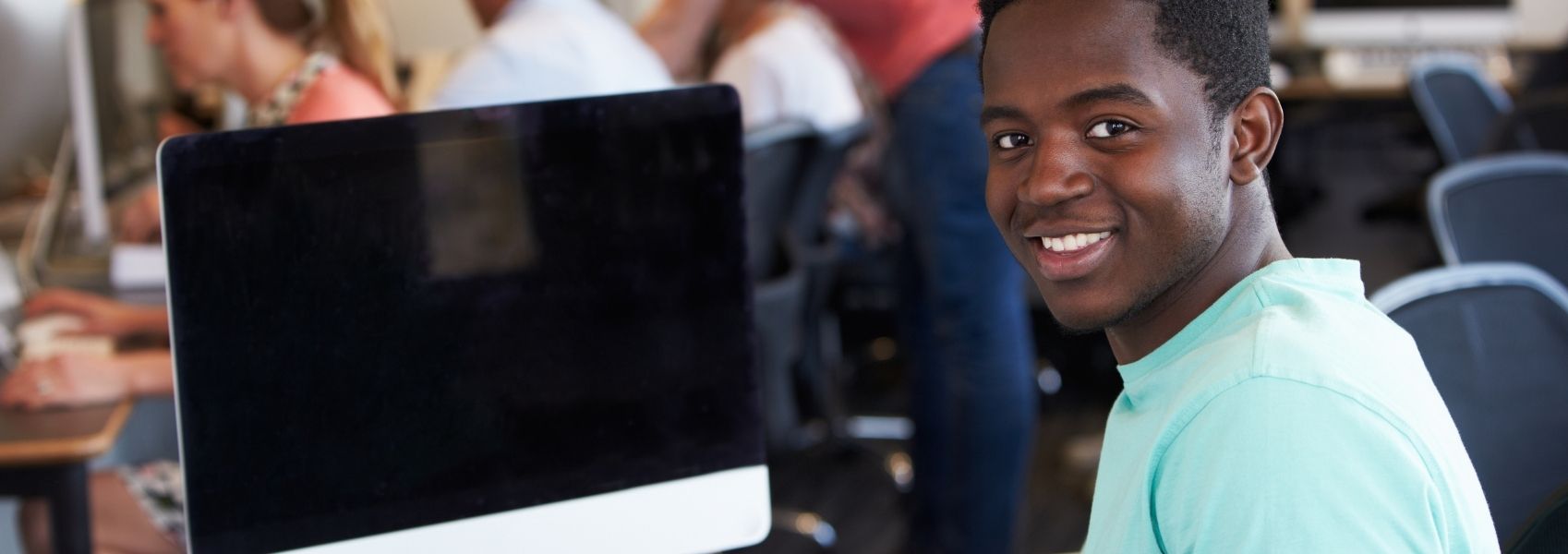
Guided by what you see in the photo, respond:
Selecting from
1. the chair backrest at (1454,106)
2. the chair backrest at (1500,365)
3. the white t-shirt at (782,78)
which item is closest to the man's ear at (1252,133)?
the chair backrest at (1500,365)

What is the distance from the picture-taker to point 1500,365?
1.18m

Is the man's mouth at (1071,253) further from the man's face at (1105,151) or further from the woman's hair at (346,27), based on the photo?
the woman's hair at (346,27)

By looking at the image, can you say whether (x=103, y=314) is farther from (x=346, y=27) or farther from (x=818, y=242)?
(x=818, y=242)

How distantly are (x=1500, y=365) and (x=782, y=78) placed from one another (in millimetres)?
1872

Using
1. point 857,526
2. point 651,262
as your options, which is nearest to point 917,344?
point 857,526

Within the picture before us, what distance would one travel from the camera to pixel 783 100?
289 cm

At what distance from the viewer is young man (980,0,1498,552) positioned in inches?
23.8

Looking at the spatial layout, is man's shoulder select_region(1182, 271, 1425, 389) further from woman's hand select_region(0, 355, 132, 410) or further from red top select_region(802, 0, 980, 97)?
red top select_region(802, 0, 980, 97)

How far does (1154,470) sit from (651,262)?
1.39ft

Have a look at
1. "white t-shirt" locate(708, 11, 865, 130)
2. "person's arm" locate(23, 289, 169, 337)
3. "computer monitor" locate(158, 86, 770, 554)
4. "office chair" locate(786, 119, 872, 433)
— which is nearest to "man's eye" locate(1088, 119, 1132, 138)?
"computer monitor" locate(158, 86, 770, 554)

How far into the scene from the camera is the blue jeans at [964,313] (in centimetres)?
195

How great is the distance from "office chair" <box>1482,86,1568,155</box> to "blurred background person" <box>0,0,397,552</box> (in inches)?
77.1

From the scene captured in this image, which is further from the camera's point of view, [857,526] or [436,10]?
[436,10]

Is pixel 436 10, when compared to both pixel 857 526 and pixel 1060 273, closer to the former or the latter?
pixel 857 526
